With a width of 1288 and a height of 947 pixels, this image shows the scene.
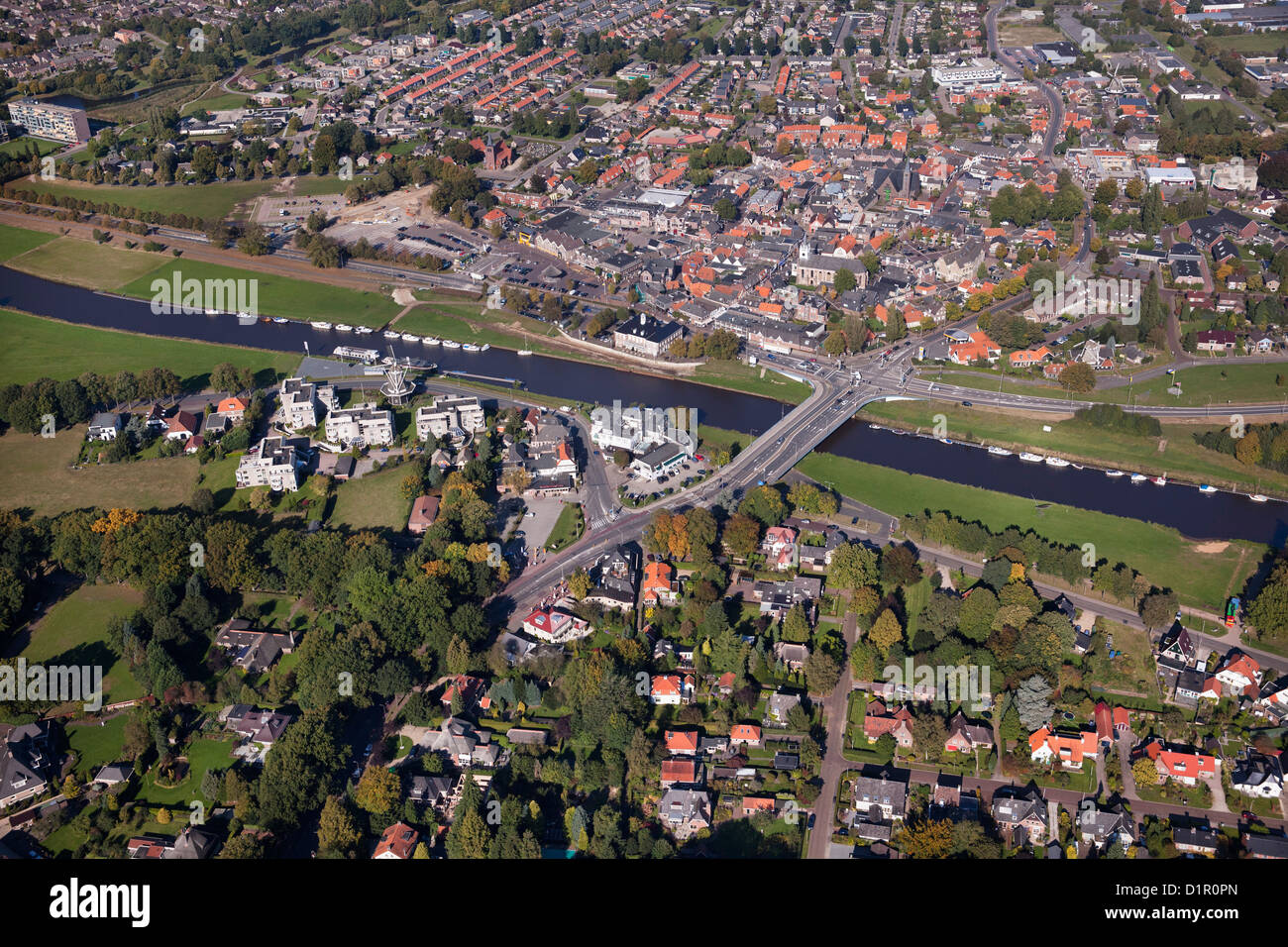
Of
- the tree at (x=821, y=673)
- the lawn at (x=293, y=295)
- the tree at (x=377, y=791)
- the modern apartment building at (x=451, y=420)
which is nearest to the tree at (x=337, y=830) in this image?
the tree at (x=377, y=791)

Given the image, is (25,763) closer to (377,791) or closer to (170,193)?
(377,791)

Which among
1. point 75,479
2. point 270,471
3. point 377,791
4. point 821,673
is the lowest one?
point 75,479

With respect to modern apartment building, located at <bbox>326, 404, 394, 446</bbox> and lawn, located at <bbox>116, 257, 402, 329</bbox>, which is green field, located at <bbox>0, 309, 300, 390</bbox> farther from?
modern apartment building, located at <bbox>326, 404, 394, 446</bbox>

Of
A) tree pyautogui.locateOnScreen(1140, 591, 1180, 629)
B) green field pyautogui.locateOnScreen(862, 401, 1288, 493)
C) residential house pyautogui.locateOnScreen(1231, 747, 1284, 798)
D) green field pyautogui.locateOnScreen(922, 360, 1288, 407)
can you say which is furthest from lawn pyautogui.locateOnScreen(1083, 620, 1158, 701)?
green field pyautogui.locateOnScreen(922, 360, 1288, 407)

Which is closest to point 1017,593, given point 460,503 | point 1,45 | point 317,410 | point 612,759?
Result: point 612,759

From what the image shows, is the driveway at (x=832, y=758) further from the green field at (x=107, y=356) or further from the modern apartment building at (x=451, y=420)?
the green field at (x=107, y=356)

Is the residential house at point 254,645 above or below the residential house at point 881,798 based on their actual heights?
below

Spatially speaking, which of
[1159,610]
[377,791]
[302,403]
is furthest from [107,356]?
[1159,610]
